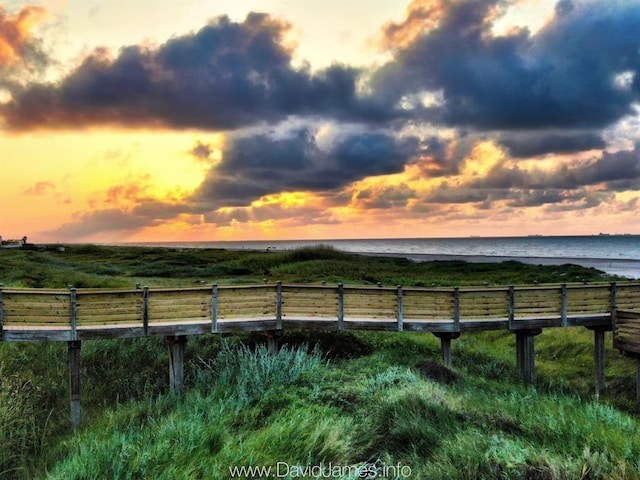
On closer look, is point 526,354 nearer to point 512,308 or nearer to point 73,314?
point 512,308

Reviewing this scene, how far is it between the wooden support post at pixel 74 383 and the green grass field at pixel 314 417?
13.3 inches

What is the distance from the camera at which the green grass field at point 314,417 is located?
28.6 feet

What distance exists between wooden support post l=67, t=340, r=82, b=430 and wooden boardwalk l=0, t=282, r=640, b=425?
0.10ft

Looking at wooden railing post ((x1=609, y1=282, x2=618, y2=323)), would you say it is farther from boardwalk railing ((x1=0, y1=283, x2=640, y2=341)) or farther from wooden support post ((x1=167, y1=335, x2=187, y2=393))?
wooden support post ((x1=167, y1=335, x2=187, y2=393))

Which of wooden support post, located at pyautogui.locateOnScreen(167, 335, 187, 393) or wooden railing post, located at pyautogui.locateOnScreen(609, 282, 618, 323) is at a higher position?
wooden railing post, located at pyautogui.locateOnScreen(609, 282, 618, 323)

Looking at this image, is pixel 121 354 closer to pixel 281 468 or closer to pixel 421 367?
pixel 421 367

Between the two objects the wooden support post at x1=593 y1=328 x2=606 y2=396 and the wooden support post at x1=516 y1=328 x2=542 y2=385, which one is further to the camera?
the wooden support post at x1=593 y1=328 x2=606 y2=396

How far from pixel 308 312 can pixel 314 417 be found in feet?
24.9

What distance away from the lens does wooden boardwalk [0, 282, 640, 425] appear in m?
16.3

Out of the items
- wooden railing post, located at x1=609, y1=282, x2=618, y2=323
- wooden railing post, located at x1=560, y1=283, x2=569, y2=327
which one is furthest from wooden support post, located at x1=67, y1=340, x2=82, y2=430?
wooden railing post, located at x1=609, y1=282, x2=618, y2=323

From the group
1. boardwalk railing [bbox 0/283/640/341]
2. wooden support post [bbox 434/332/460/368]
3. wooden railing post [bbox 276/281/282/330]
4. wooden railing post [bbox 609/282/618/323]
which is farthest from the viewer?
wooden railing post [bbox 609/282/618/323]

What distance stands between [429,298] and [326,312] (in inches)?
160

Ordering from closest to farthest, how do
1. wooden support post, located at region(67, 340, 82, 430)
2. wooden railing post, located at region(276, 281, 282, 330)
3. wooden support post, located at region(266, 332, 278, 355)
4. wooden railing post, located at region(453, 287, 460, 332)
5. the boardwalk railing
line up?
wooden support post, located at region(67, 340, 82, 430) < the boardwalk railing < wooden railing post, located at region(276, 281, 282, 330) < wooden support post, located at region(266, 332, 278, 355) < wooden railing post, located at region(453, 287, 460, 332)

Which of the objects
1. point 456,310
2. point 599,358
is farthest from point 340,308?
point 599,358
